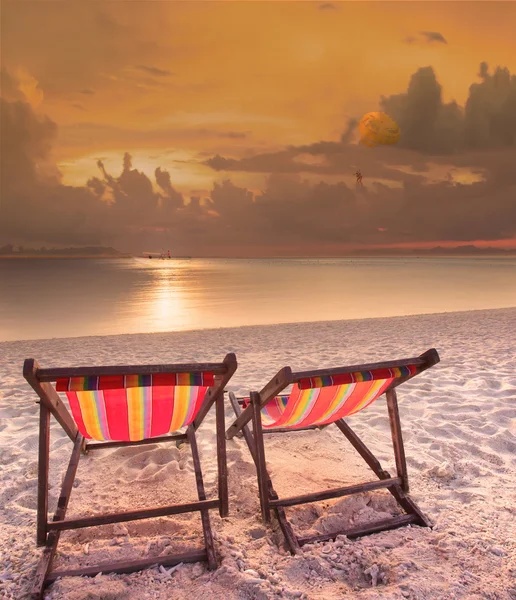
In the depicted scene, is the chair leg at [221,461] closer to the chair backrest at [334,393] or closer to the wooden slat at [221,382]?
the wooden slat at [221,382]

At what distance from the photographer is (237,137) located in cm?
3650

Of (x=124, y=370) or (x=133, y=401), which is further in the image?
(x=133, y=401)

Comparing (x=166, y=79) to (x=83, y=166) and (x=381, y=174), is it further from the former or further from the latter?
(x=381, y=174)

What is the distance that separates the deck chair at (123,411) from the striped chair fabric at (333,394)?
370 mm

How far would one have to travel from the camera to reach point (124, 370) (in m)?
1.70

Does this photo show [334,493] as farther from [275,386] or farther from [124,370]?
[124,370]

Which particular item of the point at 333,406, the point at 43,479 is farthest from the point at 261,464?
the point at 43,479

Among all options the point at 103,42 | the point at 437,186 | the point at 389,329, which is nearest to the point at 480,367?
the point at 389,329

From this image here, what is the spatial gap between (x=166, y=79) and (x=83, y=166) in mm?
20014

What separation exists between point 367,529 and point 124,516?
1186 millimetres

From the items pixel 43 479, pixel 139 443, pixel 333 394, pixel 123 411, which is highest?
pixel 333 394

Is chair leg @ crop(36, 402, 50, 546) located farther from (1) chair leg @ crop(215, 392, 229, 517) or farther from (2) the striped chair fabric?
(2) the striped chair fabric

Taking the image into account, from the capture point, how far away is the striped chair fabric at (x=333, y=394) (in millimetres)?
1930

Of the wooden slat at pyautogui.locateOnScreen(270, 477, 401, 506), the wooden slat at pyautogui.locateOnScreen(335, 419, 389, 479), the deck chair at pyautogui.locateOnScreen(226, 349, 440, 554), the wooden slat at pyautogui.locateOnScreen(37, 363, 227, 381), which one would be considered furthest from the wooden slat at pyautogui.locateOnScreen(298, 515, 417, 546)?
the wooden slat at pyautogui.locateOnScreen(37, 363, 227, 381)
